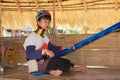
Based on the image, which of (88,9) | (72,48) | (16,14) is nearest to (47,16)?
(72,48)

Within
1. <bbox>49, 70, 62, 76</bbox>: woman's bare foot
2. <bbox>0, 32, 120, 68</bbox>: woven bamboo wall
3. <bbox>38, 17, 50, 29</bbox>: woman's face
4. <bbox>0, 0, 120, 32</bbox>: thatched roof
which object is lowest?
<bbox>49, 70, 62, 76</bbox>: woman's bare foot

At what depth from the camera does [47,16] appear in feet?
7.73

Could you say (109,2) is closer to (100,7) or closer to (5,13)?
(100,7)

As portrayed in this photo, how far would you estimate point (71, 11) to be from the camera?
4.08m

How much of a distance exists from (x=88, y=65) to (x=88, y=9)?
3.60 ft

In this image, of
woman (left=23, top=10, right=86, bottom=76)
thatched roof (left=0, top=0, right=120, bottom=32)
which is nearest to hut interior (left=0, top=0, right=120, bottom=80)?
thatched roof (left=0, top=0, right=120, bottom=32)

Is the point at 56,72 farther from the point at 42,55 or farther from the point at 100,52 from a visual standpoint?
the point at 100,52

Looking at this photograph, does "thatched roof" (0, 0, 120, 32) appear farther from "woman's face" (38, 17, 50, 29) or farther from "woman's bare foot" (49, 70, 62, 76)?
"woman's bare foot" (49, 70, 62, 76)

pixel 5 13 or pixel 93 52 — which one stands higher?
pixel 5 13

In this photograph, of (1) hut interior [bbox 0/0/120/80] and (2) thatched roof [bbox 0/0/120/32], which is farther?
(2) thatched roof [bbox 0/0/120/32]

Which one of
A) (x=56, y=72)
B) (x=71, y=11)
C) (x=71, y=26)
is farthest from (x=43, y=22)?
(x=71, y=26)

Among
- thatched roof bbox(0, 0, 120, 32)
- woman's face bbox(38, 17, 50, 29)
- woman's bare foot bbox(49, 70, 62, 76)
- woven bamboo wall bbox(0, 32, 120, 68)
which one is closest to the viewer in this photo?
woman's bare foot bbox(49, 70, 62, 76)

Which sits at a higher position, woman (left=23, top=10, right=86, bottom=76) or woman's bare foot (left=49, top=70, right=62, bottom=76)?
woman (left=23, top=10, right=86, bottom=76)

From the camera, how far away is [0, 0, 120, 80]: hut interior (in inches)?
119
